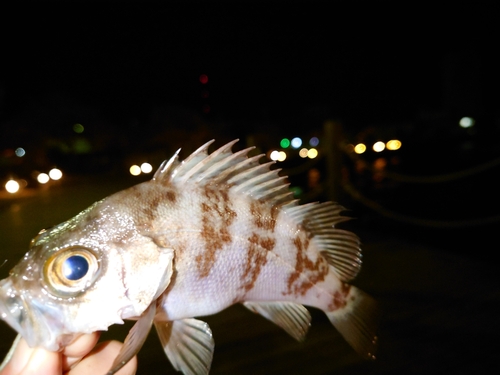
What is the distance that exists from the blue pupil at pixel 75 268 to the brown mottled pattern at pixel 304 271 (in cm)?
68

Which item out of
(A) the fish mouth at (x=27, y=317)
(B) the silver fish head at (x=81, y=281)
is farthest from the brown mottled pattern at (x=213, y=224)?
(A) the fish mouth at (x=27, y=317)

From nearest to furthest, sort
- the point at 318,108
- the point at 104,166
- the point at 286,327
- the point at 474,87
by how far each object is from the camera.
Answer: the point at 286,327 < the point at 104,166 < the point at 474,87 < the point at 318,108

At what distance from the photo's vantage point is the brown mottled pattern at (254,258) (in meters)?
1.30

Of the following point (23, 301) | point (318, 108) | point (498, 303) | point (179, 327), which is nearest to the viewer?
point (23, 301)

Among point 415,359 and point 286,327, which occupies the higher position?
point 286,327

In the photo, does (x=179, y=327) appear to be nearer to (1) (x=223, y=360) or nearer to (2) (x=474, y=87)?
(1) (x=223, y=360)

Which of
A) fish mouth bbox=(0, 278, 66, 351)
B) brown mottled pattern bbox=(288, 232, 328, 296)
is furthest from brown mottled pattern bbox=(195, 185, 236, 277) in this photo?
fish mouth bbox=(0, 278, 66, 351)

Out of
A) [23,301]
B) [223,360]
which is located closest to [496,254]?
[223,360]

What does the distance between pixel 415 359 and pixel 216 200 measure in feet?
6.72

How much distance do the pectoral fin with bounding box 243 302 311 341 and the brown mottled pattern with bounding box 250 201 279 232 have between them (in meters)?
0.31

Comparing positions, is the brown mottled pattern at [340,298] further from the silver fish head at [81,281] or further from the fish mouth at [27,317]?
the fish mouth at [27,317]

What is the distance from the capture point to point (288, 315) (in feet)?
4.76

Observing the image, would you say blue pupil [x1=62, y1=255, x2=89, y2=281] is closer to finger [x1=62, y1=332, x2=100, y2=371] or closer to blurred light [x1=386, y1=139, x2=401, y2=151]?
finger [x1=62, y1=332, x2=100, y2=371]

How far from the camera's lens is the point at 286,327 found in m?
1.44
